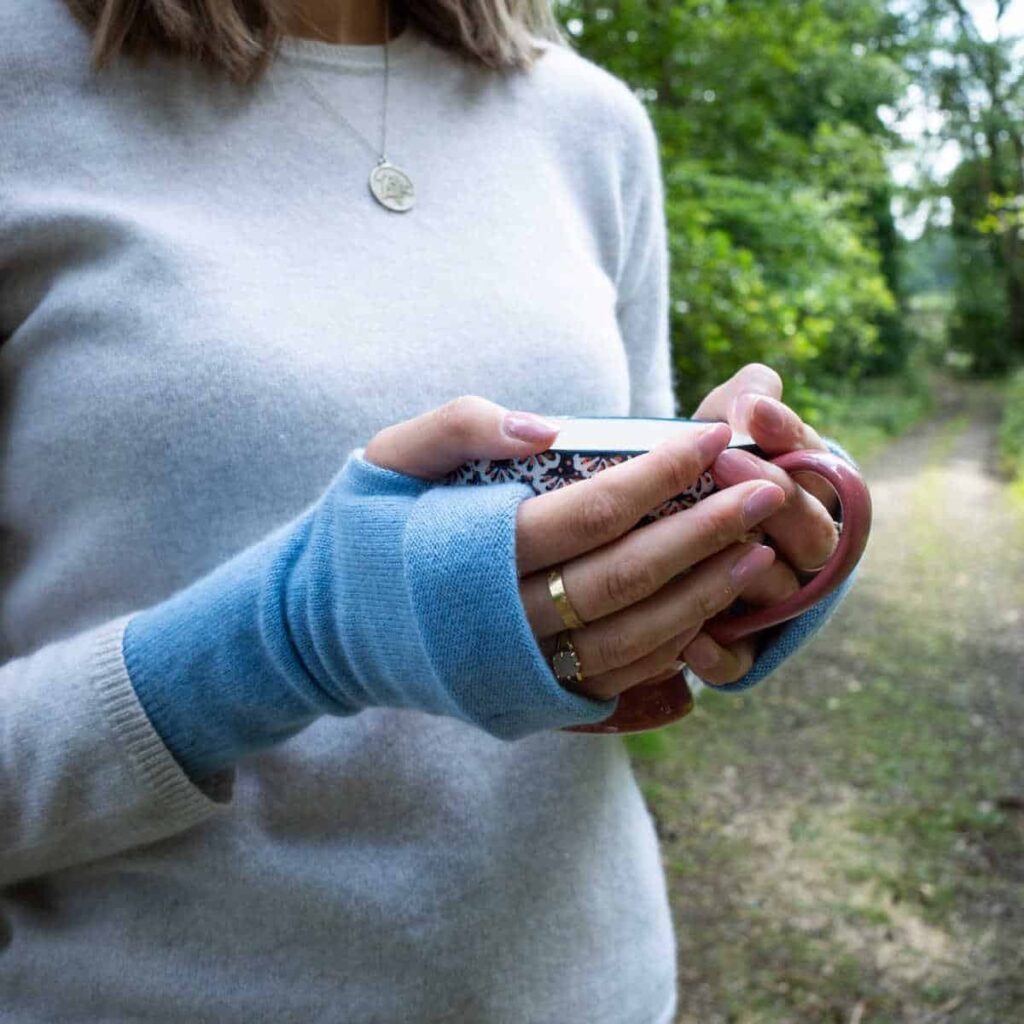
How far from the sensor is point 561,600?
722 mm

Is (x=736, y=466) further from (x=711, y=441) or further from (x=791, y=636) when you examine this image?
(x=791, y=636)

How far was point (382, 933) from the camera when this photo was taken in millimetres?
997

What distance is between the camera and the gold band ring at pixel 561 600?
0.72 metres

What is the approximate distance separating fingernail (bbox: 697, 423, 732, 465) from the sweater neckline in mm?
716

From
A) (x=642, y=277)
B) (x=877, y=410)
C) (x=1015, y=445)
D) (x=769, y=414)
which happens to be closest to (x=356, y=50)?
(x=642, y=277)

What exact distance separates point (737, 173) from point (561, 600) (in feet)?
21.6

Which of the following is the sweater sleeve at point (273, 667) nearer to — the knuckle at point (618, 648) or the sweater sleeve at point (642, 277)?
the knuckle at point (618, 648)

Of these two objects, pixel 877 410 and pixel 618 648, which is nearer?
pixel 618 648

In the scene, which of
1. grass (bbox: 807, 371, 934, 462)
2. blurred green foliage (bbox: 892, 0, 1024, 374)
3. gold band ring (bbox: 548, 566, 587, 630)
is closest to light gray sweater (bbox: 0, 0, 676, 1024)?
gold band ring (bbox: 548, 566, 587, 630)

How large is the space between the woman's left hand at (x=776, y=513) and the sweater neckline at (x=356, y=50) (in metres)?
0.64

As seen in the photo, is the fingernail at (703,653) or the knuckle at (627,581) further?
the fingernail at (703,653)

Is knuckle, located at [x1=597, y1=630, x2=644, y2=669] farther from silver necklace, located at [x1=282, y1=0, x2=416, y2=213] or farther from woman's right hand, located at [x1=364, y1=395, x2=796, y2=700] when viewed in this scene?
silver necklace, located at [x1=282, y1=0, x2=416, y2=213]

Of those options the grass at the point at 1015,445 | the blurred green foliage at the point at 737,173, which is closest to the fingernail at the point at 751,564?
the blurred green foliage at the point at 737,173

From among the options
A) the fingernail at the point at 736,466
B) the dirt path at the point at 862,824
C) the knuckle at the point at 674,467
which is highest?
the knuckle at the point at 674,467
